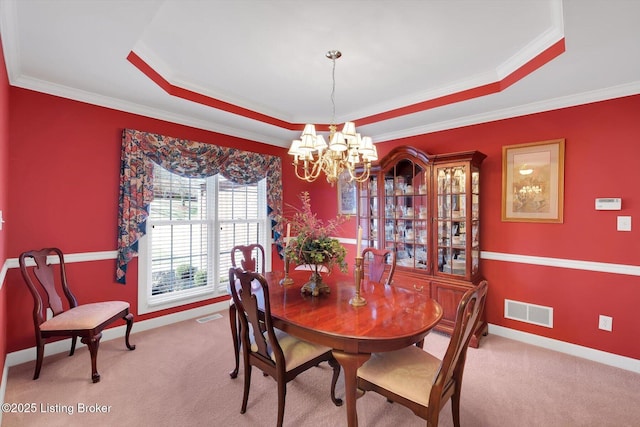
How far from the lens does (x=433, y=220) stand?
3342 mm

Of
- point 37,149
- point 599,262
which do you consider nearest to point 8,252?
point 37,149

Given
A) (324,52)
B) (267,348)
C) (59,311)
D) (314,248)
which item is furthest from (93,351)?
(324,52)

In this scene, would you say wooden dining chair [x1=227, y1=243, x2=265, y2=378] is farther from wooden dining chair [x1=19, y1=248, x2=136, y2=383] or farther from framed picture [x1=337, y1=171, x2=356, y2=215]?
framed picture [x1=337, y1=171, x2=356, y2=215]

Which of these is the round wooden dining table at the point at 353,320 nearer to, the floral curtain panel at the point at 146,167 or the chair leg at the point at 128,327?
the floral curtain panel at the point at 146,167

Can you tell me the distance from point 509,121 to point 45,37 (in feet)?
13.6

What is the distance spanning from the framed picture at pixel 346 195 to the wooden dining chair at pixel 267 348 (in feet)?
9.19

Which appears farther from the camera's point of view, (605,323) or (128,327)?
(128,327)

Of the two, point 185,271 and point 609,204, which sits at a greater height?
point 609,204

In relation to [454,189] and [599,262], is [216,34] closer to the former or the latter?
[454,189]

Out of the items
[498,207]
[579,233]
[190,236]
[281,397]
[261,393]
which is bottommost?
[261,393]

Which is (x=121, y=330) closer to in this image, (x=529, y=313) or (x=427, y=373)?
(x=427, y=373)

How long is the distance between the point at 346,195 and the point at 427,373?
332cm

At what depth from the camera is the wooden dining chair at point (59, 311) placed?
2.27m

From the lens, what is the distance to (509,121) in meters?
3.16
